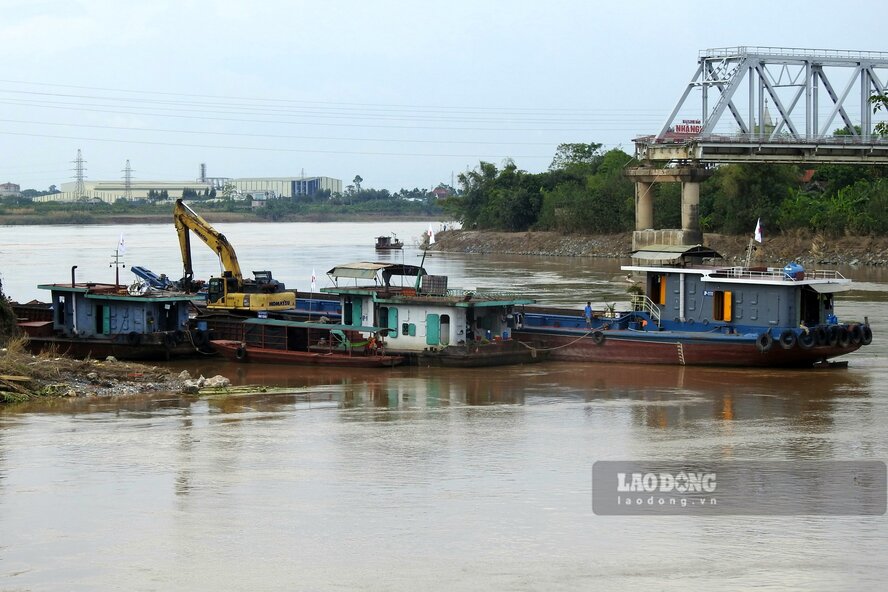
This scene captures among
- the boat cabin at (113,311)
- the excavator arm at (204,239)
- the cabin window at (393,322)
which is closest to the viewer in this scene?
the cabin window at (393,322)

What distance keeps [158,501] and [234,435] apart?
17.1 ft

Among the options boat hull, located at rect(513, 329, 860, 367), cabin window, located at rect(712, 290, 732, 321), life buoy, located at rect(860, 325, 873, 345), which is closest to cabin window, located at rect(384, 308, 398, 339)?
boat hull, located at rect(513, 329, 860, 367)

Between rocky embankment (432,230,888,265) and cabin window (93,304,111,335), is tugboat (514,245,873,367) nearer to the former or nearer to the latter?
cabin window (93,304,111,335)

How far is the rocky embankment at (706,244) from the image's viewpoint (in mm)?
78938

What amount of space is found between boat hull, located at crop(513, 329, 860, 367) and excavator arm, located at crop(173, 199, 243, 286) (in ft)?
29.2

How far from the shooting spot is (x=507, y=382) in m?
31.4

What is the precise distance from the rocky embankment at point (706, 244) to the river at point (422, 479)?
36471 millimetres

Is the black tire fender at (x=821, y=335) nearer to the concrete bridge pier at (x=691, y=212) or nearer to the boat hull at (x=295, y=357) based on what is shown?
the boat hull at (x=295, y=357)

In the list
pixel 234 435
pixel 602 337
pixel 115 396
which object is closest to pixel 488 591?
pixel 234 435

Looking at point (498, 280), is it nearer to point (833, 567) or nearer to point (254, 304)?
point (254, 304)

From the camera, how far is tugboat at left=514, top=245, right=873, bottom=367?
1288 inches

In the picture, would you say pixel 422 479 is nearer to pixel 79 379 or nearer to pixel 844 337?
pixel 79 379

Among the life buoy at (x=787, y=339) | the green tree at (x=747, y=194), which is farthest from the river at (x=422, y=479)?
the green tree at (x=747, y=194)

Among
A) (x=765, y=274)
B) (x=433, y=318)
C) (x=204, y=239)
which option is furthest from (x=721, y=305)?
(x=204, y=239)
